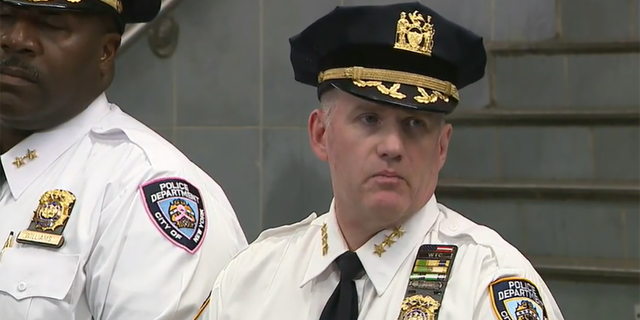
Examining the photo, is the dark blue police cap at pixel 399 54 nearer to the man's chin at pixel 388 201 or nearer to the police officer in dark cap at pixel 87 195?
the man's chin at pixel 388 201

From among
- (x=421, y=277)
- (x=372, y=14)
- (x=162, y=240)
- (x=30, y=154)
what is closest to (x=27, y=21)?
(x=30, y=154)

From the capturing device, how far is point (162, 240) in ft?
4.69

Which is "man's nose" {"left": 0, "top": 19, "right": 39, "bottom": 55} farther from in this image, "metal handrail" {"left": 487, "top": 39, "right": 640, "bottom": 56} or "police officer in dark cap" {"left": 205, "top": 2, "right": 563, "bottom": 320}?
"metal handrail" {"left": 487, "top": 39, "right": 640, "bottom": 56}

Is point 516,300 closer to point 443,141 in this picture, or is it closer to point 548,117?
point 443,141

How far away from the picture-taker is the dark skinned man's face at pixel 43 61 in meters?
1.48

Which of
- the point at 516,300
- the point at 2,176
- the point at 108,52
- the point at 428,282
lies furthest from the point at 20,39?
the point at 516,300

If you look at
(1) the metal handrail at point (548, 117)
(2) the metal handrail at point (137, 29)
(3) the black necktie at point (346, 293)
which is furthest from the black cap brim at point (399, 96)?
(2) the metal handrail at point (137, 29)

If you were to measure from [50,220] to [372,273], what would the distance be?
601mm

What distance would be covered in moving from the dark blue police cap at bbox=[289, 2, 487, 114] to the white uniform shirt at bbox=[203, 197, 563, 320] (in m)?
0.19

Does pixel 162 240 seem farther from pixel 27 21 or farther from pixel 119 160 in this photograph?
pixel 27 21

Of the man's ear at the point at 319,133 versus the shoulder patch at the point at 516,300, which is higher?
the man's ear at the point at 319,133

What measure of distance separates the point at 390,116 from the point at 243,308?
39 cm

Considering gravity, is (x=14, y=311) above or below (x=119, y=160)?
below

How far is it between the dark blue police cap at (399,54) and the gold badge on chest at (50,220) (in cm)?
54
